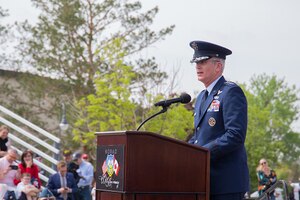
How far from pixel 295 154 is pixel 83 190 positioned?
209ft

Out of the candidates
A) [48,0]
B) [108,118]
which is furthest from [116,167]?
[48,0]

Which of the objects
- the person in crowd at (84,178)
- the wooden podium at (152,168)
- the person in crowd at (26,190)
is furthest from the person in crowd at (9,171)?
the wooden podium at (152,168)

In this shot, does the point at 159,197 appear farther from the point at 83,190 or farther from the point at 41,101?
the point at 41,101

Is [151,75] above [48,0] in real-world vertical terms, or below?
below

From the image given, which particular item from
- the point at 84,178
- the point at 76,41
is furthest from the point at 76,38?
the point at 84,178

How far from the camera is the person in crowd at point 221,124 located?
16.5 ft

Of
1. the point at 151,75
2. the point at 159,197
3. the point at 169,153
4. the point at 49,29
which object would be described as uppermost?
the point at 49,29

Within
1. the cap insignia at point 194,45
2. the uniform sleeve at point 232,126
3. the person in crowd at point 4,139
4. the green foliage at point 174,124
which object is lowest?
the uniform sleeve at point 232,126

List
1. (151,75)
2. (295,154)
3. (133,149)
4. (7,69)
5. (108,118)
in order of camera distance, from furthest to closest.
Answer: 1. (295,154)
2. (7,69)
3. (151,75)
4. (108,118)
5. (133,149)

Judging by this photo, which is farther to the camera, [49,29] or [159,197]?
[49,29]

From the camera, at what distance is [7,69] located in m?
41.8

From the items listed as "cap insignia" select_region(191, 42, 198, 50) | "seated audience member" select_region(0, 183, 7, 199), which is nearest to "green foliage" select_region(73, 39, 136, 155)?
"seated audience member" select_region(0, 183, 7, 199)

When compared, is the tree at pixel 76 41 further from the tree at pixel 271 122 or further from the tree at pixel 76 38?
the tree at pixel 271 122

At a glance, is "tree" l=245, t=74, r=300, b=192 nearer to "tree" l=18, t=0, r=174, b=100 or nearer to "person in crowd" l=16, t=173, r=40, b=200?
"tree" l=18, t=0, r=174, b=100
